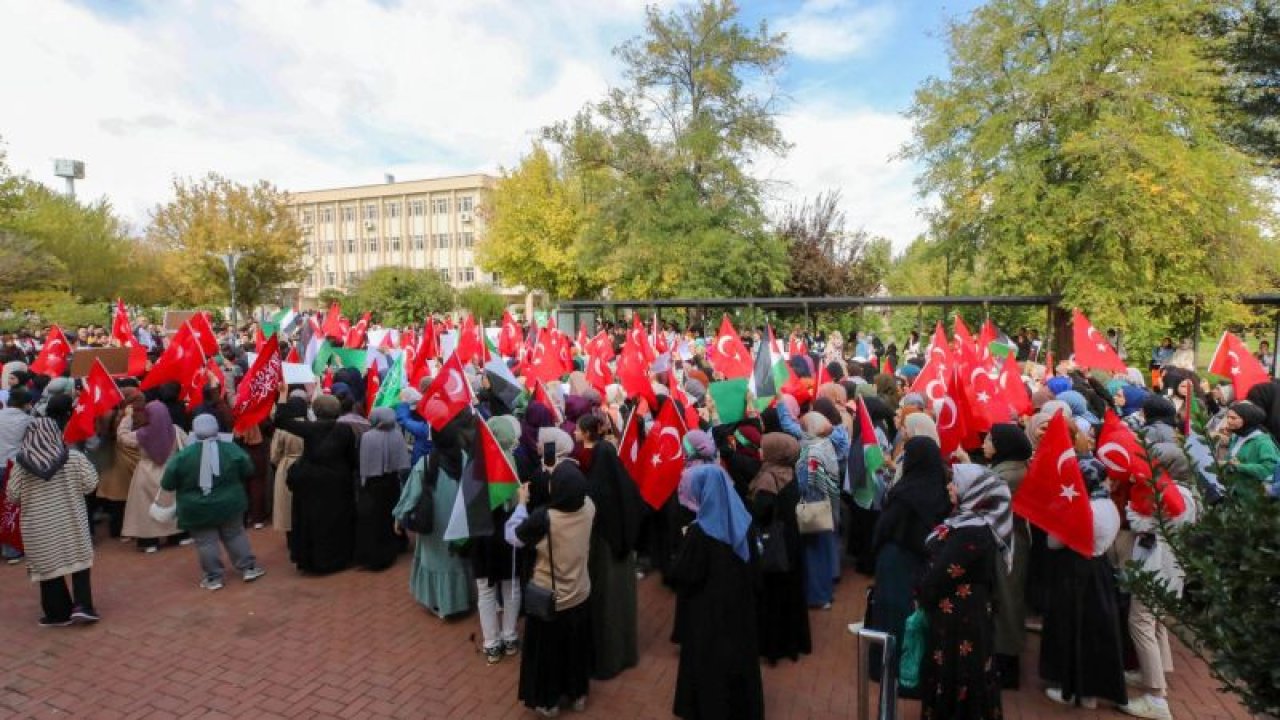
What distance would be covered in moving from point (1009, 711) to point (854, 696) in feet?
3.61

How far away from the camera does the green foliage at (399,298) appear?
38.3m

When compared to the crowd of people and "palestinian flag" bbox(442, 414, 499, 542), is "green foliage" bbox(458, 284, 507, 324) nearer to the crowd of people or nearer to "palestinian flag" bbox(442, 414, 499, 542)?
the crowd of people

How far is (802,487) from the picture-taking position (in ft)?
21.5

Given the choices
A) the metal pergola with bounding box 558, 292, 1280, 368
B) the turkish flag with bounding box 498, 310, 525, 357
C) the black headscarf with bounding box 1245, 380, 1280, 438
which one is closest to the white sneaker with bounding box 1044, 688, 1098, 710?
the black headscarf with bounding box 1245, 380, 1280, 438

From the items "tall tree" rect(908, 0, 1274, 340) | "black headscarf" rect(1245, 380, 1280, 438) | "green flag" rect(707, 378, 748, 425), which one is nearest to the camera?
"green flag" rect(707, 378, 748, 425)

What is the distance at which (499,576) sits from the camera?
587cm

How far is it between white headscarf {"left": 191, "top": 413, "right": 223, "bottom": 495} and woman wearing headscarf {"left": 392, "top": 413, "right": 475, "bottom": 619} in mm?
1906

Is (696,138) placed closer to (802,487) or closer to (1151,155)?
(1151,155)

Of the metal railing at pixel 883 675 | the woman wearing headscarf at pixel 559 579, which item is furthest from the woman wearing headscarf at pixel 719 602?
the metal railing at pixel 883 675

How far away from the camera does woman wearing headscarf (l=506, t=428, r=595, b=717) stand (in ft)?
16.0

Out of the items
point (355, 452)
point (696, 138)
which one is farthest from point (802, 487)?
point (696, 138)

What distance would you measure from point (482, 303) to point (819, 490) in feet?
148

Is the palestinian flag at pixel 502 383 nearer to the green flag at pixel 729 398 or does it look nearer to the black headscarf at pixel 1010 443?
the green flag at pixel 729 398

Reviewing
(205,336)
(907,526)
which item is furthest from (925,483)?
(205,336)
